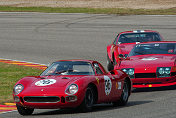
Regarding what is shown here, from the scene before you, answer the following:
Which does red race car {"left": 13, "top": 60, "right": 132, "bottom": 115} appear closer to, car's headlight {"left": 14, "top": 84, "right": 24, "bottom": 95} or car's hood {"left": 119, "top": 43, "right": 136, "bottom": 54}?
car's headlight {"left": 14, "top": 84, "right": 24, "bottom": 95}

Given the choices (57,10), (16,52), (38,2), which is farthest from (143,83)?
(38,2)

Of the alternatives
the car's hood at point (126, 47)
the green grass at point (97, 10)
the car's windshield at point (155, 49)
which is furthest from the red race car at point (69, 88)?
the green grass at point (97, 10)

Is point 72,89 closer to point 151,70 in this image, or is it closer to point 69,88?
point 69,88

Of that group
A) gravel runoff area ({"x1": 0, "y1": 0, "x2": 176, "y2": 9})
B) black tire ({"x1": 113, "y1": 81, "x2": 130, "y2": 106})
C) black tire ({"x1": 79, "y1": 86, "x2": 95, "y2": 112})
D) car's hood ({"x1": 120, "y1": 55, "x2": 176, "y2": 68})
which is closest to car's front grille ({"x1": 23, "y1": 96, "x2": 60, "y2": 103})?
black tire ({"x1": 79, "y1": 86, "x2": 95, "y2": 112})

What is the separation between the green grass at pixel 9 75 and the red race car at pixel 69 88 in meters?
2.14

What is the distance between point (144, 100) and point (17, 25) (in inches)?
849

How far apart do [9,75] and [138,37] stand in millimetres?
4787

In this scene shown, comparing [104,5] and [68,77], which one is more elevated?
[68,77]

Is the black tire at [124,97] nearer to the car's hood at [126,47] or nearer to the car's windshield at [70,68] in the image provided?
the car's windshield at [70,68]

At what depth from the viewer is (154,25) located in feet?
98.2

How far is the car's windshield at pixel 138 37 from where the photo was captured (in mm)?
17656

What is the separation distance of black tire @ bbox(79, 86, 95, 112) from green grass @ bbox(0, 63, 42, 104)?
2829 mm

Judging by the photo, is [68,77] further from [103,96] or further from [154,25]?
[154,25]

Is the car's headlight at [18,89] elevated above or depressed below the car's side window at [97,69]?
below
